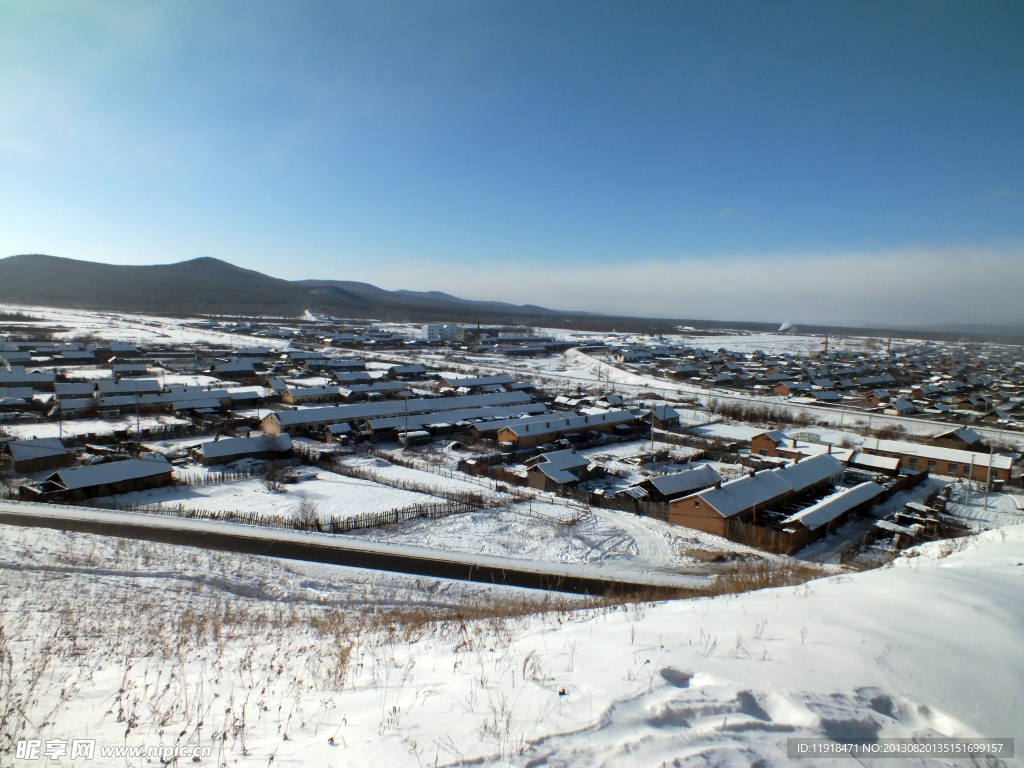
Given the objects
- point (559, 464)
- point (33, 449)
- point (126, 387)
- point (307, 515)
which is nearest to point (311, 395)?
point (126, 387)

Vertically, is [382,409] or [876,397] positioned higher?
[876,397]

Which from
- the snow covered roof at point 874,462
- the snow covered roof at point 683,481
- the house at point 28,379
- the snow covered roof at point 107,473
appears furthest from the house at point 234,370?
the snow covered roof at point 874,462

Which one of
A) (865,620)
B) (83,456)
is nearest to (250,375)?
(83,456)

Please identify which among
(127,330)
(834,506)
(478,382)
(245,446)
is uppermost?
(127,330)

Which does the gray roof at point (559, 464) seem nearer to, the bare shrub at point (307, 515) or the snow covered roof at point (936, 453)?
the bare shrub at point (307, 515)

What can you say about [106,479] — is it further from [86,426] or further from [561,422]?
[561,422]

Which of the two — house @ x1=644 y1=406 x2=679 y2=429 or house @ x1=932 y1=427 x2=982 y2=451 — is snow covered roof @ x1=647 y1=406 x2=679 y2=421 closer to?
house @ x1=644 y1=406 x2=679 y2=429
